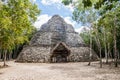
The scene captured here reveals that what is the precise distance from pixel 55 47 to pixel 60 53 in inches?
64.6

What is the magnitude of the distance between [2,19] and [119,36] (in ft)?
78.8

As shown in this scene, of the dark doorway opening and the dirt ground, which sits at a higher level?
the dark doorway opening

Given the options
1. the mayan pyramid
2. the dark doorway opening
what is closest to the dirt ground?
the mayan pyramid

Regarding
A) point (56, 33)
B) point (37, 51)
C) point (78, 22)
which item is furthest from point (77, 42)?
point (78, 22)

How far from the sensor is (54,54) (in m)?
43.1

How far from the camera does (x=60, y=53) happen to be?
43.8m

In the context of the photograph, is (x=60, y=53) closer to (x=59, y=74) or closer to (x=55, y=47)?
(x=55, y=47)

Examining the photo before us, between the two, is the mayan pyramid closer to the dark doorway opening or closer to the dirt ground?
the dark doorway opening

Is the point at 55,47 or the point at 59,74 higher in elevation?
the point at 55,47

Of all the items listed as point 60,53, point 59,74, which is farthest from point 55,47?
point 59,74

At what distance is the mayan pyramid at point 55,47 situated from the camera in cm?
4211

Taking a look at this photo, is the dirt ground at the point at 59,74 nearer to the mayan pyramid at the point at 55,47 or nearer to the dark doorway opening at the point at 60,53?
the mayan pyramid at the point at 55,47

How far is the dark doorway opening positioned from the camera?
1688 inches

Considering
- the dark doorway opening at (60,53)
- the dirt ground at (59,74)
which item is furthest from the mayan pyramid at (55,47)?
the dirt ground at (59,74)
